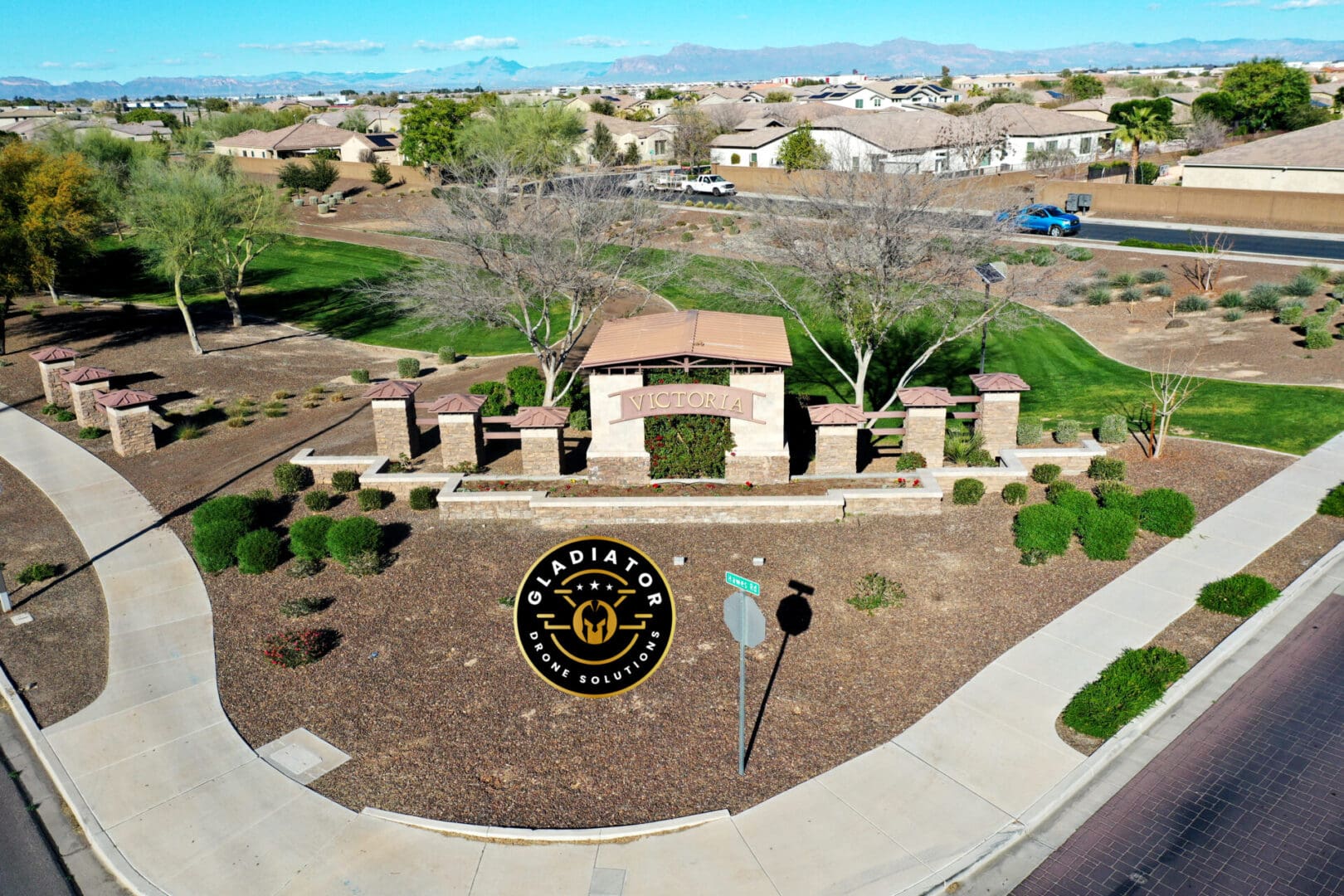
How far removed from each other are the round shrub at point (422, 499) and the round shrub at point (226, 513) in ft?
10.8

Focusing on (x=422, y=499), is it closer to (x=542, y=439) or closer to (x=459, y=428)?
(x=459, y=428)

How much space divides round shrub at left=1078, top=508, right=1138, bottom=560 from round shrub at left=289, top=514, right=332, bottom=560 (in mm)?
14653

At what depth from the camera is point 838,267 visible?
24.0m

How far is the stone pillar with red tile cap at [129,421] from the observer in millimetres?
25516

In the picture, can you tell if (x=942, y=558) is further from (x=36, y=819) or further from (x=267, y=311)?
(x=267, y=311)

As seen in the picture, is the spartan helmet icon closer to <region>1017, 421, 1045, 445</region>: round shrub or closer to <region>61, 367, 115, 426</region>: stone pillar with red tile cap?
<region>1017, 421, 1045, 445</region>: round shrub

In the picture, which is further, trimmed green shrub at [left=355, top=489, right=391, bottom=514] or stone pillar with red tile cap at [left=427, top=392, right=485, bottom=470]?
stone pillar with red tile cap at [left=427, top=392, right=485, bottom=470]

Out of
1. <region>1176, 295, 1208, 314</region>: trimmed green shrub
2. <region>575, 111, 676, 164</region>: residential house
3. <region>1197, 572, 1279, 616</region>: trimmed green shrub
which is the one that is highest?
<region>575, 111, 676, 164</region>: residential house

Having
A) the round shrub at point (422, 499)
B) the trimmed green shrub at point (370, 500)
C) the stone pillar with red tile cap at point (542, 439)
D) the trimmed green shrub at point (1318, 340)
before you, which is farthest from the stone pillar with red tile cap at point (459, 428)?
the trimmed green shrub at point (1318, 340)

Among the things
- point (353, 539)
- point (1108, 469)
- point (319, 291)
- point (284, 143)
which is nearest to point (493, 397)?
point (353, 539)

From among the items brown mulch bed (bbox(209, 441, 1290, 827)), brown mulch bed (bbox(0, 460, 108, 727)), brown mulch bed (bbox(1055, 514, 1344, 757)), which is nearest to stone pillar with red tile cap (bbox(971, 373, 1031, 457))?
brown mulch bed (bbox(209, 441, 1290, 827))

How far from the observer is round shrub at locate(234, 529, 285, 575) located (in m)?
18.5

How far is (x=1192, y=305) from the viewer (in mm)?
35656

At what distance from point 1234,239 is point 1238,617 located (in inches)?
1575
